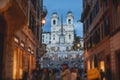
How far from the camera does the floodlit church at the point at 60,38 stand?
153125mm

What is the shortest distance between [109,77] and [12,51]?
381 inches

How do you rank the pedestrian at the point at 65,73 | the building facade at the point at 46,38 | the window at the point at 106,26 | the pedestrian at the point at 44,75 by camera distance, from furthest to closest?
the building facade at the point at 46,38, the window at the point at 106,26, the pedestrian at the point at 44,75, the pedestrian at the point at 65,73

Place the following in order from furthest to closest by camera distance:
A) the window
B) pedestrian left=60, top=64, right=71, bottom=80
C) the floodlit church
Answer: the floodlit church → the window → pedestrian left=60, top=64, right=71, bottom=80

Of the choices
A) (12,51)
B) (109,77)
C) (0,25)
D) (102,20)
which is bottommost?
(109,77)

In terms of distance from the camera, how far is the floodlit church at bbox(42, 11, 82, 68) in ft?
502

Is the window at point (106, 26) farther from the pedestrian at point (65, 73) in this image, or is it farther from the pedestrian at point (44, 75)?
the pedestrian at point (65, 73)

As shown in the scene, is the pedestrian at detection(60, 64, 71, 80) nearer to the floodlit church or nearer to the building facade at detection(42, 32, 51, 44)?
the floodlit church

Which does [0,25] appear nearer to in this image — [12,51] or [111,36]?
[12,51]

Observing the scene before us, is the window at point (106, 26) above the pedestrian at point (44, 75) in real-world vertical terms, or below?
above

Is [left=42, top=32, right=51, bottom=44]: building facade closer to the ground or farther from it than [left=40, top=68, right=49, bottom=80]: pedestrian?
farther from it

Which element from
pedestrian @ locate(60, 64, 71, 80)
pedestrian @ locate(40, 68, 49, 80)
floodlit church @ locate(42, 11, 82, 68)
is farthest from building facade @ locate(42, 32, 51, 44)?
pedestrian @ locate(60, 64, 71, 80)

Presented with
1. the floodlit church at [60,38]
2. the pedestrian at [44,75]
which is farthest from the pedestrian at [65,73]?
the floodlit church at [60,38]

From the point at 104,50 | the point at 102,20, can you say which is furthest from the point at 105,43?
the point at 102,20

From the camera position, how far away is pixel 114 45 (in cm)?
2434
